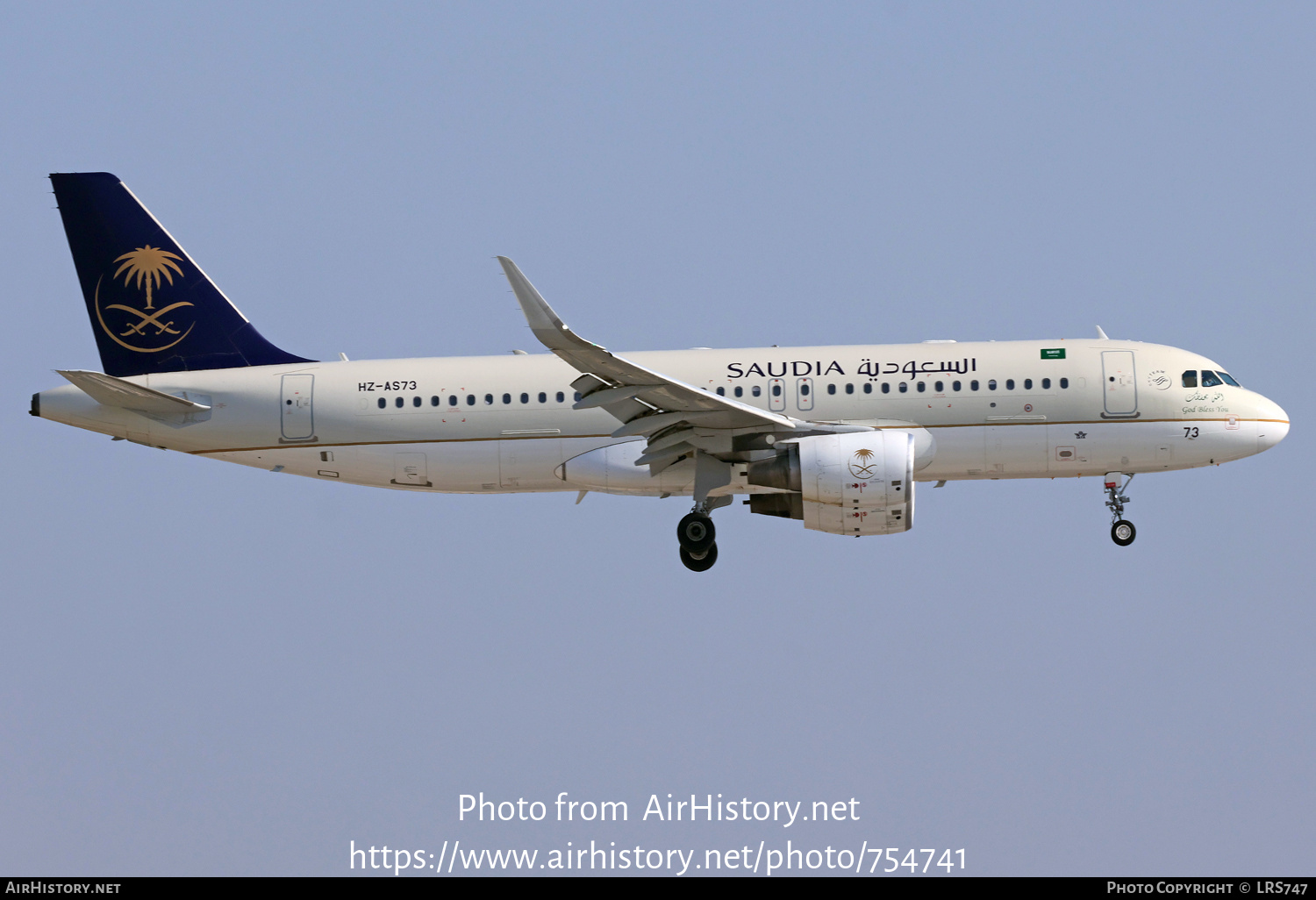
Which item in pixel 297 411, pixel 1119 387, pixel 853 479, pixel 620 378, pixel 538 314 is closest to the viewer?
pixel 538 314

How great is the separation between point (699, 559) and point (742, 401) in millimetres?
3369

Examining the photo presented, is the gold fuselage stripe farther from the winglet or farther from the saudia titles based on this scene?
the winglet

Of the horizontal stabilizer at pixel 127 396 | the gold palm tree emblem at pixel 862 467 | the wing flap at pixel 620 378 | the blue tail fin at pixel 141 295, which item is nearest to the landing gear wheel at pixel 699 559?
the wing flap at pixel 620 378

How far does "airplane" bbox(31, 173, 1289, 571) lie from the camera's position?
29938 millimetres

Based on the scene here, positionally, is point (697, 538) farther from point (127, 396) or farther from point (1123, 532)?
point (127, 396)

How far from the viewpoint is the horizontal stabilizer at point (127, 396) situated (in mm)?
30344

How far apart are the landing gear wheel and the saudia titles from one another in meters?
12.3

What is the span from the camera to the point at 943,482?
31.4m

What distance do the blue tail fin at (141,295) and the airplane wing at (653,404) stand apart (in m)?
8.48

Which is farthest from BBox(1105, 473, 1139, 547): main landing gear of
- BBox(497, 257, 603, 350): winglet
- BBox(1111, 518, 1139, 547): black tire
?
BBox(497, 257, 603, 350): winglet

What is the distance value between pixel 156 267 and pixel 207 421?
166 inches

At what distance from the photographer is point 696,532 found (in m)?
30.5

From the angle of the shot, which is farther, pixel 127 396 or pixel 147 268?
pixel 147 268

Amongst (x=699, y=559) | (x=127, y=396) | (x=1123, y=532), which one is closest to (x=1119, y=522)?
(x=1123, y=532)
